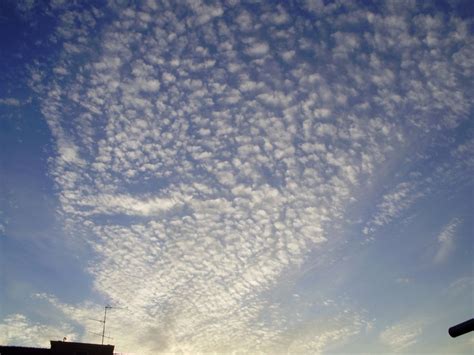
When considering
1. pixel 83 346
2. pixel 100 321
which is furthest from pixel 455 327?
pixel 83 346

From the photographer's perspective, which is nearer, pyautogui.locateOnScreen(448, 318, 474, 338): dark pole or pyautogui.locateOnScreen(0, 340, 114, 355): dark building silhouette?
pyautogui.locateOnScreen(448, 318, 474, 338): dark pole

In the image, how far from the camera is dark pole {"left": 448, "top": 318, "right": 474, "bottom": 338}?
4684 millimetres

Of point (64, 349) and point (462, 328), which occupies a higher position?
point (64, 349)

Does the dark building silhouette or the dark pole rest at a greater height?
the dark building silhouette

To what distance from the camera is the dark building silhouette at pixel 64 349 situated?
36875 mm

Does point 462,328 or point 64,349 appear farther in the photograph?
point 64,349

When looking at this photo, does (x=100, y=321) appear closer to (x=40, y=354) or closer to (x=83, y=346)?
(x=83, y=346)

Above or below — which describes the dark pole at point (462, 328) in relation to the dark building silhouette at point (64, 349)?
below

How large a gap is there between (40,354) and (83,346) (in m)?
4.38

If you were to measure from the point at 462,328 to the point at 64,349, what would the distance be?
44.0m

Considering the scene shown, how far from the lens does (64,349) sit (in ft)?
125

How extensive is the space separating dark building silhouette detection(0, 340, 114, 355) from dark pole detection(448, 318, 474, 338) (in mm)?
43297

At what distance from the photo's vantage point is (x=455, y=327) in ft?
16.0

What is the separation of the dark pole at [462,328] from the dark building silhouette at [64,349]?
4330 cm
